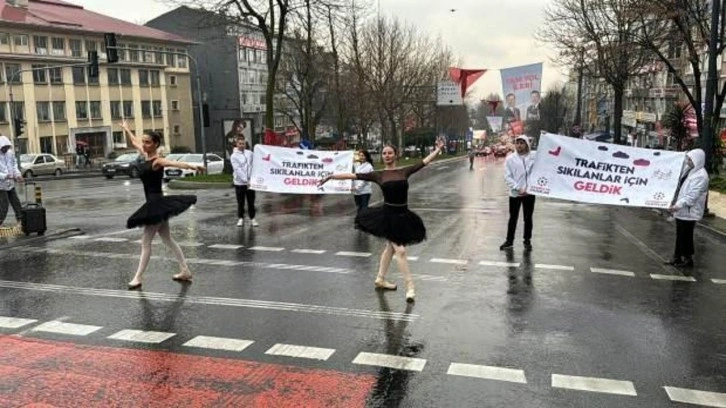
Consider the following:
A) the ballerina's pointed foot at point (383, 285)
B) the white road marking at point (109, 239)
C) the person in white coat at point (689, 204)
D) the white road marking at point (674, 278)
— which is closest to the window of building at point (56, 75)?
the white road marking at point (109, 239)

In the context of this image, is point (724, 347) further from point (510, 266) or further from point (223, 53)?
point (223, 53)

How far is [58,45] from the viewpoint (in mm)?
60312

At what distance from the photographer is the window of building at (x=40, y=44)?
58.1 m

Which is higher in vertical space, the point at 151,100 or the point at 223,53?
the point at 223,53

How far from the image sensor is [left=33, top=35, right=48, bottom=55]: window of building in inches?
2288

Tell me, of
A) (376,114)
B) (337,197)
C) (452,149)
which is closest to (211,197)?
(337,197)

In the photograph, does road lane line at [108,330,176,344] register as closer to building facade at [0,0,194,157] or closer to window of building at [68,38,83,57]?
building facade at [0,0,194,157]

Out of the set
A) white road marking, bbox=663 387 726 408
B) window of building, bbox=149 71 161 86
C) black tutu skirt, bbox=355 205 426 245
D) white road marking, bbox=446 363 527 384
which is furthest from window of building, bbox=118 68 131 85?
white road marking, bbox=663 387 726 408

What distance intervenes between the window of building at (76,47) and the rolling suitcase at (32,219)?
55.0m

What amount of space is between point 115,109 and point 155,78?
6910mm

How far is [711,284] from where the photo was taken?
28.6 ft

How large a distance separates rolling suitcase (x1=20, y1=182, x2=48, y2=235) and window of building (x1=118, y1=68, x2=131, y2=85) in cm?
5903

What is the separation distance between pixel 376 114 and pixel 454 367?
4806 cm

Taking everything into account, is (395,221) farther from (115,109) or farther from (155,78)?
(155,78)
